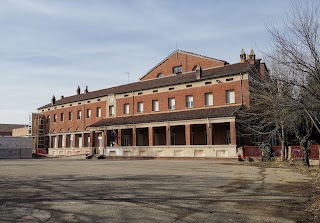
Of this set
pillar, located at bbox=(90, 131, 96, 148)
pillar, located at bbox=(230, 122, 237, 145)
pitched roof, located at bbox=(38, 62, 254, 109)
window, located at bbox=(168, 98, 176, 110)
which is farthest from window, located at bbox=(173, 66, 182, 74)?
pillar, located at bbox=(230, 122, 237, 145)

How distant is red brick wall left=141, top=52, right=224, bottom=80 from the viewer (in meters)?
42.6

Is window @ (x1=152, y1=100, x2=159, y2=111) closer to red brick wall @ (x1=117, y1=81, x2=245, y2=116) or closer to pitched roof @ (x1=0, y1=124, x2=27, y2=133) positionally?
red brick wall @ (x1=117, y1=81, x2=245, y2=116)

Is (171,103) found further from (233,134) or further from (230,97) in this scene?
(233,134)

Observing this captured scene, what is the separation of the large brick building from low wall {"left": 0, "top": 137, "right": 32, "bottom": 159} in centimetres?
451

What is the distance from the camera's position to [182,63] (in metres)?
45.3

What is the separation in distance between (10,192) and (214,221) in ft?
22.8

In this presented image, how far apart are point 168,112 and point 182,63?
31.2 feet

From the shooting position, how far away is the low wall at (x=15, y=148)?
5088 centimetres

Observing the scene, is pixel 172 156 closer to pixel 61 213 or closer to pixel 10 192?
pixel 10 192

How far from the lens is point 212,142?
34094mm

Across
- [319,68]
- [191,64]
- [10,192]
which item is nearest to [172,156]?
[191,64]

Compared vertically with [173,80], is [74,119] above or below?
below

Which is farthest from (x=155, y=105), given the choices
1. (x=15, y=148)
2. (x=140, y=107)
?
(x=15, y=148)

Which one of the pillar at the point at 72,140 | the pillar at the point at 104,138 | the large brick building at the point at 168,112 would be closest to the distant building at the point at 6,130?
the large brick building at the point at 168,112
